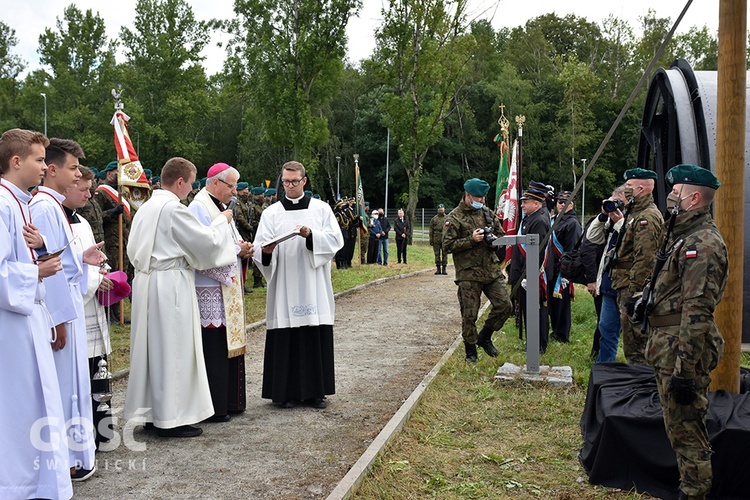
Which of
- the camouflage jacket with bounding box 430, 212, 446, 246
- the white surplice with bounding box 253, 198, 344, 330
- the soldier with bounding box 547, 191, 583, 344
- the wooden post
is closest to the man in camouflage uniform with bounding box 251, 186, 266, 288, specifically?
the camouflage jacket with bounding box 430, 212, 446, 246

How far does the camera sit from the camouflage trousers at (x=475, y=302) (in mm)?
8500

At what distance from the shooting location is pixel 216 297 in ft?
20.7

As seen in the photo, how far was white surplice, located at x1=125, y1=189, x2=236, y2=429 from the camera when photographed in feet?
19.0

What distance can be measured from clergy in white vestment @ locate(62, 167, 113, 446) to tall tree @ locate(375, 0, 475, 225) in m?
28.2

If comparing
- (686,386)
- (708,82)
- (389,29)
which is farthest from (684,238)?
(389,29)

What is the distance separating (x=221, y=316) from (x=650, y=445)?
3696 mm

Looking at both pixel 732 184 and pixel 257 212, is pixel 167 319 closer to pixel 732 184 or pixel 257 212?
pixel 732 184

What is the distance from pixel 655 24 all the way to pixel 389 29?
3832 cm

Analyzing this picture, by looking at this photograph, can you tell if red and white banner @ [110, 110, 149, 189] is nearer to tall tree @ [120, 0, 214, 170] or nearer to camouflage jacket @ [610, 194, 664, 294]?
camouflage jacket @ [610, 194, 664, 294]

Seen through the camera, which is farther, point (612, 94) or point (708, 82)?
point (612, 94)

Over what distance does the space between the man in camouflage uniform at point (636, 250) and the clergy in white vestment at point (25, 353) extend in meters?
4.91

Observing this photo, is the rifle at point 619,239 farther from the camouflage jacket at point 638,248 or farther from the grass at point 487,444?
the grass at point 487,444

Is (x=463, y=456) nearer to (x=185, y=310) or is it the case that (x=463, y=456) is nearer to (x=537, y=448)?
(x=537, y=448)

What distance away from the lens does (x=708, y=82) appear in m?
9.56
